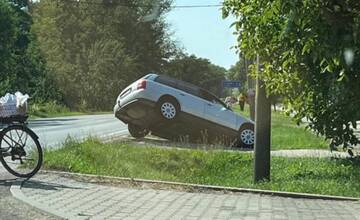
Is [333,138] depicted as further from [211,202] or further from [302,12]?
[302,12]

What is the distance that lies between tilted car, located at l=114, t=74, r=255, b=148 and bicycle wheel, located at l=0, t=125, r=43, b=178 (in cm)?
868

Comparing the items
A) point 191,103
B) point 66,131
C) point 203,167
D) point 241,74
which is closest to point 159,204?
point 203,167

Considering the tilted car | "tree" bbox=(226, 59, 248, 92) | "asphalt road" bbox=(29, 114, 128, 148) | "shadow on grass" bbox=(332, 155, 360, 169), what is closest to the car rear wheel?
the tilted car

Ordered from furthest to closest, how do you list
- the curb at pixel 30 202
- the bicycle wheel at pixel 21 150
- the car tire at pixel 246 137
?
the car tire at pixel 246 137, the bicycle wheel at pixel 21 150, the curb at pixel 30 202

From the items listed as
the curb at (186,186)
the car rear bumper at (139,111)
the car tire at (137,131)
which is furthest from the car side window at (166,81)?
the curb at (186,186)

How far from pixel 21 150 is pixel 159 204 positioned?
122 inches

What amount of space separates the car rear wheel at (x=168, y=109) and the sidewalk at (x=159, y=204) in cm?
914

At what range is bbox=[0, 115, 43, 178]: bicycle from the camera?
10617mm

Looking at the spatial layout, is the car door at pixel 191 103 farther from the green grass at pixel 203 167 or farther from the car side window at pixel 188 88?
the green grass at pixel 203 167

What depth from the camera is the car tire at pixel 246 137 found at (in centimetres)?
2038

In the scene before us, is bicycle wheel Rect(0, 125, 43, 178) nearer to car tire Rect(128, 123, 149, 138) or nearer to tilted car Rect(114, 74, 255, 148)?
tilted car Rect(114, 74, 255, 148)

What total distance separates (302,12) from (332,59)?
0.58 meters

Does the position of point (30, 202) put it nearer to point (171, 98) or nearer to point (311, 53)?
point (311, 53)

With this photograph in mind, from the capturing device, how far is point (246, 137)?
66.9 ft
